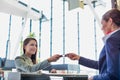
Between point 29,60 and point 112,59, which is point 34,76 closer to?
point 112,59

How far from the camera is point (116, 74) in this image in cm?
111

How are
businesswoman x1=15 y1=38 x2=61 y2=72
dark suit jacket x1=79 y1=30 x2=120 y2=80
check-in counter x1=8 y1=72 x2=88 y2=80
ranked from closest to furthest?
1. dark suit jacket x1=79 y1=30 x2=120 y2=80
2. check-in counter x1=8 y1=72 x2=88 y2=80
3. businesswoman x1=15 y1=38 x2=61 y2=72

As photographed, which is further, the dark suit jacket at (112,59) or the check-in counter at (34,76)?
the check-in counter at (34,76)

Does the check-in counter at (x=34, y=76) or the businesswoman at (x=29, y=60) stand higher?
the businesswoman at (x=29, y=60)

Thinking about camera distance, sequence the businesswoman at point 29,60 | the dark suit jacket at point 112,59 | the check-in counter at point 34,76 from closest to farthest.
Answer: the dark suit jacket at point 112,59
the check-in counter at point 34,76
the businesswoman at point 29,60

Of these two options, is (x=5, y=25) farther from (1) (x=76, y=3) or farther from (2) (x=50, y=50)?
(1) (x=76, y=3)

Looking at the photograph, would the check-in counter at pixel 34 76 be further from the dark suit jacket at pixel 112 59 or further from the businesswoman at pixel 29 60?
the dark suit jacket at pixel 112 59

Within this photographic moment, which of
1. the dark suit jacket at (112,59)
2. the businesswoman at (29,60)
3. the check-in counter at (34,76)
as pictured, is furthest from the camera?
the businesswoman at (29,60)

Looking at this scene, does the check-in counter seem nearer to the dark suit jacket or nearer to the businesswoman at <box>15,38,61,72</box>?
the businesswoman at <box>15,38,61,72</box>

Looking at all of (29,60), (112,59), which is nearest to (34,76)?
(112,59)

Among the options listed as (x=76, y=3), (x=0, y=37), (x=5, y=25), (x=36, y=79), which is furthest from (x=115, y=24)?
(x=5, y=25)

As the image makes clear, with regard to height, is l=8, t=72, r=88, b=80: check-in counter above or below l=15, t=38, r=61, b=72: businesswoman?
below

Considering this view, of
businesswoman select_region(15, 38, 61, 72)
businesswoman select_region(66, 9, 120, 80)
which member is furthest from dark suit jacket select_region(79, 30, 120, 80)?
businesswoman select_region(15, 38, 61, 72)

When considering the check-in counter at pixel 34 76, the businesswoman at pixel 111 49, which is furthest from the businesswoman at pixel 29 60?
the businesswoman at pixel 111 49
